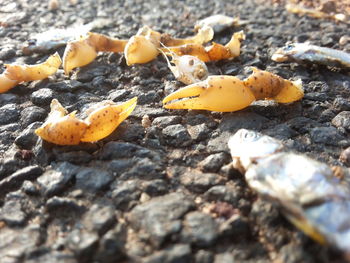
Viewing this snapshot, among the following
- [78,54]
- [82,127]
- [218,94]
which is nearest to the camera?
[82,127]

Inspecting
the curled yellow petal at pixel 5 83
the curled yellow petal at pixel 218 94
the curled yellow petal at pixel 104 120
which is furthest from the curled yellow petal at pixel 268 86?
the curled yellow petal at pixel 5 83

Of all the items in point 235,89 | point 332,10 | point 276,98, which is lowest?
point 332,10

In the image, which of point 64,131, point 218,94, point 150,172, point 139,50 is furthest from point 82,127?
point 139,50

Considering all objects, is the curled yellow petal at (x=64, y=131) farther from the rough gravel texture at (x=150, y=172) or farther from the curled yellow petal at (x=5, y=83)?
the curled yellow petal at (x=5, y=83)

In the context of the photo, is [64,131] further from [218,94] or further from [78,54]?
[78,54]

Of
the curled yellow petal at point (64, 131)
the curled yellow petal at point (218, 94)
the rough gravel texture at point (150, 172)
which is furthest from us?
the curled yellow petal at point (218, 94)

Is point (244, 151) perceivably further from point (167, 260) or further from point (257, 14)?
point (257, 14)

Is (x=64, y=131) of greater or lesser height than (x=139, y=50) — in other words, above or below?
above

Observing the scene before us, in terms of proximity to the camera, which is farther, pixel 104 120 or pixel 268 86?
pixel 268 86

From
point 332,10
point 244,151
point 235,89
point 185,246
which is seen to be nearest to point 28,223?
point 185,246
